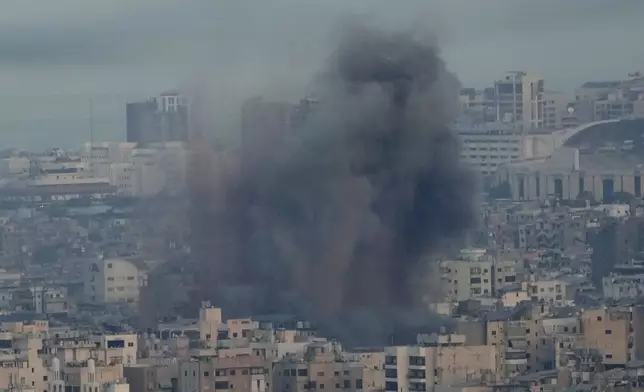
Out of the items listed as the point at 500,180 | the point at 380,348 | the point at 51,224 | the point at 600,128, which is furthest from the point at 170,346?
Result: the point at 600,128

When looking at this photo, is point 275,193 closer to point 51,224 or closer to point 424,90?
point 424,90

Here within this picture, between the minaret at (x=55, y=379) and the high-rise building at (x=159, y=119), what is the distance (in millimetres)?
15228

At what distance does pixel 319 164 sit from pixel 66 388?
34.1 feet

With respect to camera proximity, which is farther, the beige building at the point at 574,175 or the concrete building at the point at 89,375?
the beige building at the point at 574,175

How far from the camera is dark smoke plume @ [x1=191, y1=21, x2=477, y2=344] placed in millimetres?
34594

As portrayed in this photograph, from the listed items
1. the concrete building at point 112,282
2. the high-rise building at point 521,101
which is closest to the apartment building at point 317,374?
the concrete building at point 112,282

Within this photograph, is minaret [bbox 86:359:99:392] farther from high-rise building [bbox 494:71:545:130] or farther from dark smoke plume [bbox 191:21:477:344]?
high-rise building [bbox 494:71:545:130]

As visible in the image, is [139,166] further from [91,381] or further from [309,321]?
[91,381]

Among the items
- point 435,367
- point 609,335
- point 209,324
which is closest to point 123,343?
point 209,324

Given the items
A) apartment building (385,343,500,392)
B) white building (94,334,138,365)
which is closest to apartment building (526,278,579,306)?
white building (94,334,138,365)

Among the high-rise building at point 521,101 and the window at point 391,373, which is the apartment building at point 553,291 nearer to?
the window at point 391,373

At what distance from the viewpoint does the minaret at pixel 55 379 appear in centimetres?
2638

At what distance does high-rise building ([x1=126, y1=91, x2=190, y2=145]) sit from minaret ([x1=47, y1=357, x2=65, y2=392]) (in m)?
15.2

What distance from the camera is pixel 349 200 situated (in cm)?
3572
